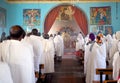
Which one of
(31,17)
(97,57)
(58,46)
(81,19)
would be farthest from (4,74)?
(81,19)

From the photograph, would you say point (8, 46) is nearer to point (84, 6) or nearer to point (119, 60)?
point (119, 60)

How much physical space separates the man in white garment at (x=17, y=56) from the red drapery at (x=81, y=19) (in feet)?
57.5

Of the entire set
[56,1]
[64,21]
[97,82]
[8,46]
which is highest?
[56,1]

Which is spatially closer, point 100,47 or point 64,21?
point 100,47

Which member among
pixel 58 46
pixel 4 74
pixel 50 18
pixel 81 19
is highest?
pixel 50 18

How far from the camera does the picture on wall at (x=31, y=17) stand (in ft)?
70.9

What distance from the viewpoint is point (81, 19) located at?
21891 mm

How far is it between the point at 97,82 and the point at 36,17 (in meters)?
15.0

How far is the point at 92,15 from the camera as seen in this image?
840 inches

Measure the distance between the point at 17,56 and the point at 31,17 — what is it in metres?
17.5

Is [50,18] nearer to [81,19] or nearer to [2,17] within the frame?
[81,19]

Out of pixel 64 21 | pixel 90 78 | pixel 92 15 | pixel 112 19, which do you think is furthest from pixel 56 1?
pixel 90 78

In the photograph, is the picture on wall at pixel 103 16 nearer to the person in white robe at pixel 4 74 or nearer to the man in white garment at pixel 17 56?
the man in white garment at pixel 17 56

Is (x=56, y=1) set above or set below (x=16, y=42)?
above
